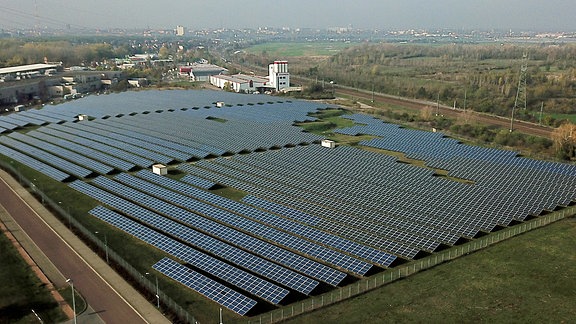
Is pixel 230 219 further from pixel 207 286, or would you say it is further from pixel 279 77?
pixel 279 77

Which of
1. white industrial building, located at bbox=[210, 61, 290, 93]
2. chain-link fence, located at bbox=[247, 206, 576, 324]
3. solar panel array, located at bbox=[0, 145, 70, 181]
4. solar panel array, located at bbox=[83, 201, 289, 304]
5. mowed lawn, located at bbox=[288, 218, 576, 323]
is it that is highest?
white industrial building, located at bbox=[210, 61, 290, 93]

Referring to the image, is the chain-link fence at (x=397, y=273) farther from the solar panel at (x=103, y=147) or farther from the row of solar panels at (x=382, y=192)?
the solar panel at (x=103, y=147)

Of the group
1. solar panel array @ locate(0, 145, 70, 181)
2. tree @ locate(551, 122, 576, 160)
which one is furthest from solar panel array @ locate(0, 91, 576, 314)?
tree @ locate(551, 122, 576, 160)

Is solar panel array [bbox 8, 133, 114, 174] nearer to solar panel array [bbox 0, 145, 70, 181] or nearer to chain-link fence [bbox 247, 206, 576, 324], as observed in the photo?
solar panel array [bbox 0, 145, 70, 181]

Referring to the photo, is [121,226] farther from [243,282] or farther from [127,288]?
[243,282]

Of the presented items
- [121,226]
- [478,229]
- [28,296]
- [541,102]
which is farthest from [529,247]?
[541,102]

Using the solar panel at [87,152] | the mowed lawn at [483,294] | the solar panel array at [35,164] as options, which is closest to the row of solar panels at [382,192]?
the mowed lawn at [483,294]
